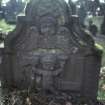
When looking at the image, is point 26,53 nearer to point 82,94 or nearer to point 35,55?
point 35,55

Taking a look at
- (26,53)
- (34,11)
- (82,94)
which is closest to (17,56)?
(26,53)

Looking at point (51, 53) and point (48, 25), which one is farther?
point (51, 53)

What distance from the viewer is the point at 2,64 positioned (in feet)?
17.6

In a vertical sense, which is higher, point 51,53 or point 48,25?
point 48,25

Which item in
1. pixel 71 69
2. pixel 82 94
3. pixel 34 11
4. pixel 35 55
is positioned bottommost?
pixel 82 94

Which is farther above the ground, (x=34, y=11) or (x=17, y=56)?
(x=34, y=11)

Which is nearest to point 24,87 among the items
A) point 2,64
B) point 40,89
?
point 40,89

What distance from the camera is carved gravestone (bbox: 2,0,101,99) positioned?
4.86 meters

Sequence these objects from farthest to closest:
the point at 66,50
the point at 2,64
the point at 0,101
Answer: the point at 2,64 → the point at 66,50 → the point at 0,101

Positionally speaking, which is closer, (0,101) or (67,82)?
(0,101)

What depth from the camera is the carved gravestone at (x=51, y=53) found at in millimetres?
4859

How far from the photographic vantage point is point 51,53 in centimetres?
511

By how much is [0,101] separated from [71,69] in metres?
1.61

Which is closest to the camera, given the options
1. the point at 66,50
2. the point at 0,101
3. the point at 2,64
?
the point at 0,101
